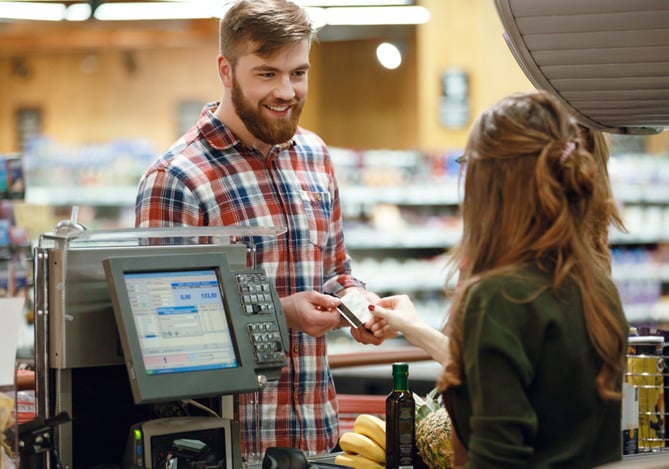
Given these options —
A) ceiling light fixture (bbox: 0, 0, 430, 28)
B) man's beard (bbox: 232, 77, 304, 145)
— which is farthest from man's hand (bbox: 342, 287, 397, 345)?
ceiling light fixture (bbox: 0, 0, 430, 28)

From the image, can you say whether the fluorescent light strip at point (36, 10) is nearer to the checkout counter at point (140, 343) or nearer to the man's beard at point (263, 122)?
the man's beard at point (263, 122)

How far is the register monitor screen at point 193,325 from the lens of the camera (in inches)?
74.1

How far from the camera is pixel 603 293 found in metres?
1.76

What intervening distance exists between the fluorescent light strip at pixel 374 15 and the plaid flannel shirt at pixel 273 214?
393 centimetres

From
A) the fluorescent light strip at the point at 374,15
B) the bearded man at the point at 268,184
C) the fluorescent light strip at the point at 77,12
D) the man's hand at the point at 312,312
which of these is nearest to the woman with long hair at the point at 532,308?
the man's hand at the point at 312,312

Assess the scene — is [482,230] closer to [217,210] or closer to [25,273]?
[217,210]

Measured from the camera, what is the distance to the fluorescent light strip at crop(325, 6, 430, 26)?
22.9 feet

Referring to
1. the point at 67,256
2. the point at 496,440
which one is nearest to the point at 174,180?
the point at 67,256

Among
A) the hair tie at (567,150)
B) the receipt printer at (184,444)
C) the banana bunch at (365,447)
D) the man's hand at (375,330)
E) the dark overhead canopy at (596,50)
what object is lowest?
the banana bunch at (365,447)

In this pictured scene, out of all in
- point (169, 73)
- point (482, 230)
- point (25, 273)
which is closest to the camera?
point (482, 230)

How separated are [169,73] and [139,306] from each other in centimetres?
832

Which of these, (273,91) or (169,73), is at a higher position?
(169,73)

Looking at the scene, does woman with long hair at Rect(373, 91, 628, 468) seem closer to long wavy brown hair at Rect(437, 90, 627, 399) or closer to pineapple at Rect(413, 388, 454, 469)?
long wavy brown hair at Rect(437, 90, 627, 399)

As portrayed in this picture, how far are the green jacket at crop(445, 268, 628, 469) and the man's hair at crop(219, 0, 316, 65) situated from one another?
4.46 feet
